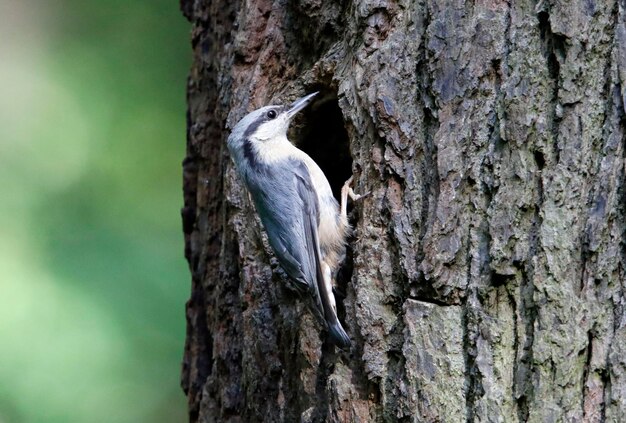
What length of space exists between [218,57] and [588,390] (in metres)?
2.22

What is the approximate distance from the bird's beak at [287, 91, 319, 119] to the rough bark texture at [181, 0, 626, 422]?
0.17 metres

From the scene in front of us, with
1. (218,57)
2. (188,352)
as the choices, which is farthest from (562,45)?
(188,352)

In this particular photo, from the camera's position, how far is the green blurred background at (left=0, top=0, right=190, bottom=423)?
4.41 metres

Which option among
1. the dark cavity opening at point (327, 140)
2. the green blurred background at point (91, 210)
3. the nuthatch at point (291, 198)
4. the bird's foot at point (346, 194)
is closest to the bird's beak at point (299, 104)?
the nuthatch at point (291, 198)

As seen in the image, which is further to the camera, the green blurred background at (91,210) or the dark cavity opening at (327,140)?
the green blurred background at (91,210)

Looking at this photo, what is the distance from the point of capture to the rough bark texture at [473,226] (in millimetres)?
2301

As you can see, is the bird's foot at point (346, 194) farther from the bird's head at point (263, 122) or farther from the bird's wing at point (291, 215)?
the bird's head at point (263, 122)

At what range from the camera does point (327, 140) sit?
384cm

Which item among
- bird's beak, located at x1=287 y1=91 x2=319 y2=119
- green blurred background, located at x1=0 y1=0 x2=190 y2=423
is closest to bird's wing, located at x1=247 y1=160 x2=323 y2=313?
bird's beak, located at x1=287 y1=91 x2=319 y2=119

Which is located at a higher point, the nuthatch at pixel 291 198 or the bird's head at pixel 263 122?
the bird's head at pixel 263 122

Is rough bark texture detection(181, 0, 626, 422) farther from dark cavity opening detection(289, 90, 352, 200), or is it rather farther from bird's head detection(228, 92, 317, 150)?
dark cavity opening detection(289, 90, 352, 200)

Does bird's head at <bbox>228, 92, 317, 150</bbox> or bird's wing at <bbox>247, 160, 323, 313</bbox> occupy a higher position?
bird's head at <bbox>228, 92, 317, 150</bbox>

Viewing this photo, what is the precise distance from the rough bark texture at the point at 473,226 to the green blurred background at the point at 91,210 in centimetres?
167

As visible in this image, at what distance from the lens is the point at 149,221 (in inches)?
204
